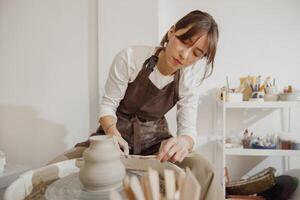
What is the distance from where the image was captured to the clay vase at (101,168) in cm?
64

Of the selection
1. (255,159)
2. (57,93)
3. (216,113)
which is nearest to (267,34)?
(216,113)

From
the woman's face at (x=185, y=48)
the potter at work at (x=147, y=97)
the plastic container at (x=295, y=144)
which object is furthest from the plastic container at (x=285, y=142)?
the woman's face at (x=185, y=48)

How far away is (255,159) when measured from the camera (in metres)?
1.62

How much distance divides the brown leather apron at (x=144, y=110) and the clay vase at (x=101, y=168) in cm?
41

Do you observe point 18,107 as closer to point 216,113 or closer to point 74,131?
point 74,131

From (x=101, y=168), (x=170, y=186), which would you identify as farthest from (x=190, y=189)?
(x=101, y=168)

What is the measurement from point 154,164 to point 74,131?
916mm

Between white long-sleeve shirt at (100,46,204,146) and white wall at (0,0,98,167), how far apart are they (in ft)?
1.66

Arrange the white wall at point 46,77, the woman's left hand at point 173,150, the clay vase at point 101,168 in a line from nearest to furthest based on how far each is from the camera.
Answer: the clay vase at point 101,168
the woman's left hand at point 173,150
the white wall at point 46,77

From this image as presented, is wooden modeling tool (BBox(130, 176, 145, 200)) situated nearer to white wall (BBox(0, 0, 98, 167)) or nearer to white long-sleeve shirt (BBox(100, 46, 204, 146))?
white long-sleeve shirt (BBox(100, 46, 204, 146))

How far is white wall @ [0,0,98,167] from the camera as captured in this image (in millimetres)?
1566

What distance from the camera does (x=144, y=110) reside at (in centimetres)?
109

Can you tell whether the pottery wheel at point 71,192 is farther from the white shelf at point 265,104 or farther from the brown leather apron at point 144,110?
the white shelf at point 265,104

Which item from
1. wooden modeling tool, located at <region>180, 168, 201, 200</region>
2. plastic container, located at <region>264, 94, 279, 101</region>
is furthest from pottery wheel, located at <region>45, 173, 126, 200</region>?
plastic container, located at <region>264, 94, 279, 101</region>
